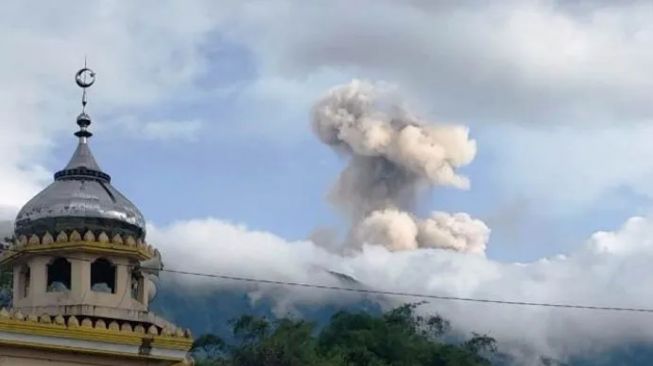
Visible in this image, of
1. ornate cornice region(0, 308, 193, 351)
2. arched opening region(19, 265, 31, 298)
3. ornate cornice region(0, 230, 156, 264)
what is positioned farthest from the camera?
arched opening region(19, 265, 31, 298)

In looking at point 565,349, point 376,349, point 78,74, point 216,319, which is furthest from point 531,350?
point 78,74

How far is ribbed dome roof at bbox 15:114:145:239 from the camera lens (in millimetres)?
21188

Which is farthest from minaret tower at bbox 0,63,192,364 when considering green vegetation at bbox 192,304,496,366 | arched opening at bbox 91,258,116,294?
green vegetation at bbox 192,304,496,366

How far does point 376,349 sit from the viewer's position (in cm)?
5731

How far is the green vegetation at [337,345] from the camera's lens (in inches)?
2060

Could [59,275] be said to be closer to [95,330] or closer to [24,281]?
[24,281]

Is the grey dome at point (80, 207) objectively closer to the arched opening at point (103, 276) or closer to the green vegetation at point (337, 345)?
the arched opening at point (103, 276)

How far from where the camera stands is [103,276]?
2156 centimetres

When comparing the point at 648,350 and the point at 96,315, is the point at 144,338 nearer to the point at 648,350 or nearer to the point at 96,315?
the point at 96,315

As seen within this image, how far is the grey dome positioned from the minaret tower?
1 cm

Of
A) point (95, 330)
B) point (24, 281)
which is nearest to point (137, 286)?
point (95, 330)

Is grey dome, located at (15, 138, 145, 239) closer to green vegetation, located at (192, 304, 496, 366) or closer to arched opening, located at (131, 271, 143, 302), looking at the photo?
arched opening, located at (131, 271, 143, 302)

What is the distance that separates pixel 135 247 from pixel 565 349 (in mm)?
132930

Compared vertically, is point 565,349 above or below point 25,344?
above
